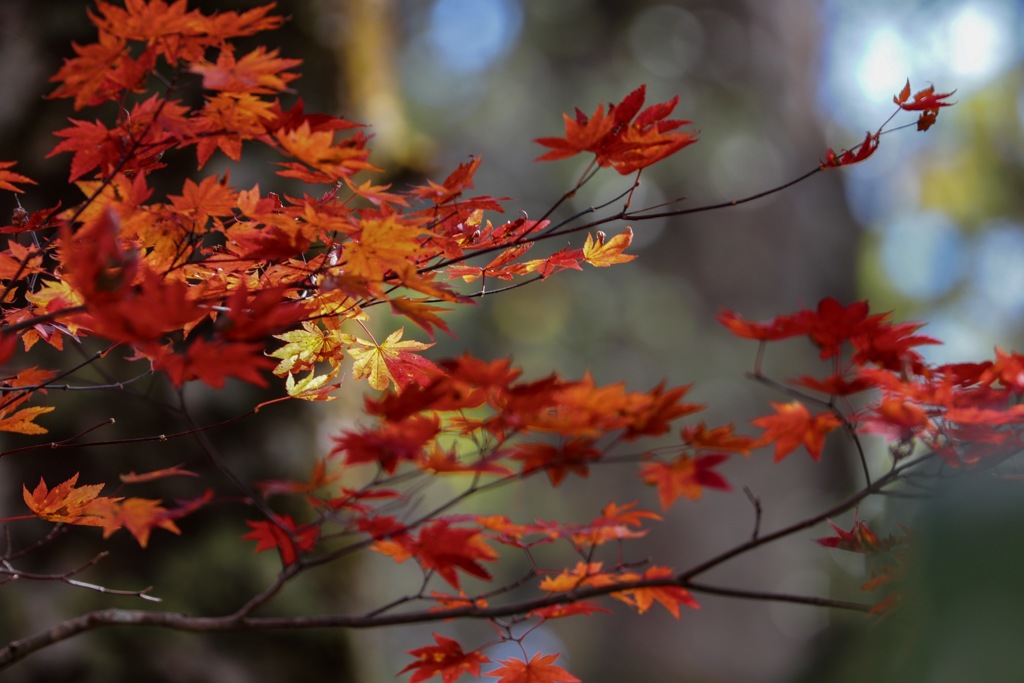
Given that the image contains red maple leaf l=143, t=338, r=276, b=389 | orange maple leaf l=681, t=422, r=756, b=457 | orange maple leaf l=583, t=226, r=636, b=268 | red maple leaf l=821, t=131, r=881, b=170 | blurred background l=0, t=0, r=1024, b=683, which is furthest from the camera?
blurred background l=0, t=0, r=1024, b=683

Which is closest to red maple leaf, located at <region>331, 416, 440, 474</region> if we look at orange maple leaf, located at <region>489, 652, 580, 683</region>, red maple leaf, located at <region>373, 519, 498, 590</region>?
red maple leaf, located at <region>373, 519, 498, 590</region>

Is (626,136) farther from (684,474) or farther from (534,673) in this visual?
(534,673)

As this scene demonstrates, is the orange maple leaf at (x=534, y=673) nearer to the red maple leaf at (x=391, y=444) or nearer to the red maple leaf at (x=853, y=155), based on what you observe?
the red maple leaf at (x=391, y=444)

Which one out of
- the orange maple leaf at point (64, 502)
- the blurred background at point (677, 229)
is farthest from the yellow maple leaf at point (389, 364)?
the blurred background at point (677, 229)

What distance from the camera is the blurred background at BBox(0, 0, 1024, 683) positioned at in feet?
6.77

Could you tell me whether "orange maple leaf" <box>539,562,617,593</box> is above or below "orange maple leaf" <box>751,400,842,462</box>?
below

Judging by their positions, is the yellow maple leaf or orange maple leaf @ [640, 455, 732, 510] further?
the yellow maple leaf

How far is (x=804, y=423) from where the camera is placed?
2.93 ft

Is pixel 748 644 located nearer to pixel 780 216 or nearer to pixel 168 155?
pixel 780 216

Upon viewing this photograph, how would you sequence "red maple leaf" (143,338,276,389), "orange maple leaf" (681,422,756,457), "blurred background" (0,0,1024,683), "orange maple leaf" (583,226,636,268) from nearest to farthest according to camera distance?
"red maple leaf" (143,338,276,389) → "orange maple leaf" (681,422,756,457) → "orange maple leaf" (583,226,636,268) → "blurred background" (0,0,1024,683)

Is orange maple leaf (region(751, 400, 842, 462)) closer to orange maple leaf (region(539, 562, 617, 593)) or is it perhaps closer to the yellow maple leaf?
orange maple leaf (region(539, 562, 617, 593))

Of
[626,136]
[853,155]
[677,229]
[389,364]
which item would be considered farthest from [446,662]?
[677,229]

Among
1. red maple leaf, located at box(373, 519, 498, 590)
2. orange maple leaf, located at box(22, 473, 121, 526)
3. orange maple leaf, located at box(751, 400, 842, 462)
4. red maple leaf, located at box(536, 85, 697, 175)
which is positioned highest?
red maple leaf, located at box(536, 85, 697, 175)

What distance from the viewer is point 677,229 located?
547cm
